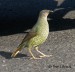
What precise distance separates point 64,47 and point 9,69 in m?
2.32

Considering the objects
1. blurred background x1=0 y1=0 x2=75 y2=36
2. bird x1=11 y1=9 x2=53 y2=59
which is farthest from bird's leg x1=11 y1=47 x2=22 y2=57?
blurred background x1=0 y1=0 x2=75 y2=36

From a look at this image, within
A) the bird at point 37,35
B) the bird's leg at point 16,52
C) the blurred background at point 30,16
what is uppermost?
the bird at point 37,35

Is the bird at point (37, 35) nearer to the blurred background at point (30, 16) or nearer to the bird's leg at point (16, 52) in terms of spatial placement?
the bird's leg at point (16, 52)

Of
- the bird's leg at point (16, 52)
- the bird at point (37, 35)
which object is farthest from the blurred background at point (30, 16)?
the bird at point (37, 35)

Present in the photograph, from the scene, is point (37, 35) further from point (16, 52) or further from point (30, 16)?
point (30, 16)

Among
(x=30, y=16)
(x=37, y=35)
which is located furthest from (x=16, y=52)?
(x=30, y=16)

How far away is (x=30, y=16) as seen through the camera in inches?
731

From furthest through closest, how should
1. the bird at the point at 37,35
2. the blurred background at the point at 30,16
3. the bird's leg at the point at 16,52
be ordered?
the blurred background at the point at 30,16 → the bird's leg at the point at 16,52 → the bird at the point at 37,35

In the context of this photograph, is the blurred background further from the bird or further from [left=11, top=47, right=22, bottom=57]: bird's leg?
the bird

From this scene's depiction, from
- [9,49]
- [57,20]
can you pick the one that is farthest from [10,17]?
[9,49]

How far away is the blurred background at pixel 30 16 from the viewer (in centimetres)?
1538

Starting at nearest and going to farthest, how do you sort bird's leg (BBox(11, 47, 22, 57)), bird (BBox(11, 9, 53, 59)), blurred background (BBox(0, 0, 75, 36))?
bird (BBox(11, 9, 53, 59)), bird's leg (BBox(11, 47, 22, 57)), blurred background (BBox(0, 0, 75, 36))

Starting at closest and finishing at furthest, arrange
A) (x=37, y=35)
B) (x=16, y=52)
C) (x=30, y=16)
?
(x=37, y=35) → (x=16, y=52) → (x=30, y=16)

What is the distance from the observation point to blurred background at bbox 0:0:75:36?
1538cm
